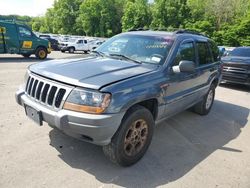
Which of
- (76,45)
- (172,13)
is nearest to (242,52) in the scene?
(76,45)

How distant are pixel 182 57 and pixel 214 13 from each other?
43.7m

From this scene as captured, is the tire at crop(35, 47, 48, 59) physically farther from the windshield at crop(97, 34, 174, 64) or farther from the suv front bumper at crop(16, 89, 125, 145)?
the suv front bumper at crop(16, 89, 125, 145)

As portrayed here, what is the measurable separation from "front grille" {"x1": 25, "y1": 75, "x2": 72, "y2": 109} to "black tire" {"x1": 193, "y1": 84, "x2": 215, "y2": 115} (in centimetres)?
353

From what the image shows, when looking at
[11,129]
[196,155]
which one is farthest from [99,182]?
[11,129]

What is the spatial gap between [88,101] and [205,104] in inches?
142

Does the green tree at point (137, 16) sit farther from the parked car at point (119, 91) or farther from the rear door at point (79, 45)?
the parked car at point (119, 91)

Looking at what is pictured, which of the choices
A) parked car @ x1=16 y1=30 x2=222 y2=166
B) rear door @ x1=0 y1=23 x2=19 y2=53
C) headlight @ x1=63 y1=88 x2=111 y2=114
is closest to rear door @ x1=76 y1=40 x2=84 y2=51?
rear door @ x1=0 y1=23 x2=19 y2=53

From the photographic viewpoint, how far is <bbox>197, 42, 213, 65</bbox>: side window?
16.7 feet

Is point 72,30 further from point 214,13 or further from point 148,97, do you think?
point 148,97

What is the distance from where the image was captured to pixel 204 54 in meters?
5.31

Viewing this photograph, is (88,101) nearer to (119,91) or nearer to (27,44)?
(119,91)

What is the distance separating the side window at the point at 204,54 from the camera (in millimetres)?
5078

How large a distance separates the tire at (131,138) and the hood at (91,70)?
51 cm

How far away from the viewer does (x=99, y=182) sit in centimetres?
313
